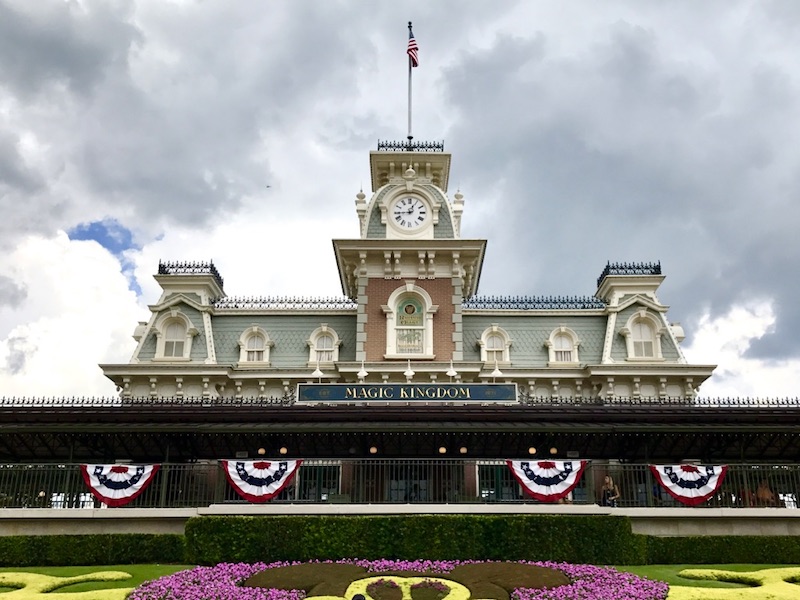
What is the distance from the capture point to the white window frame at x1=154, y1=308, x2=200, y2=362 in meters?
35.8

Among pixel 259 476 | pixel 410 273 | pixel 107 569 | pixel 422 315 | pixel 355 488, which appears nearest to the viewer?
pixel 107 569

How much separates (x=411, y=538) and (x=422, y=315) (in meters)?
17.2

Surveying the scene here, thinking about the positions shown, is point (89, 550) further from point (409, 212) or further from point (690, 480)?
point (409, 212)

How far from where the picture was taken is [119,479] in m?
21.4

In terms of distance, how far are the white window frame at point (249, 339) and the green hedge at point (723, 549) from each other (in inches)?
845

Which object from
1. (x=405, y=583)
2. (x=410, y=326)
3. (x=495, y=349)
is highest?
(x=410, y=326)

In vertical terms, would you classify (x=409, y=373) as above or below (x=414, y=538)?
above

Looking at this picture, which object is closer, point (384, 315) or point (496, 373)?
point (496, 373)

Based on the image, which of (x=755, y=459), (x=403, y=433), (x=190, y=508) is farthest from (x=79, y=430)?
(x=755, y=459)

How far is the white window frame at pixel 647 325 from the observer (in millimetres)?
35531

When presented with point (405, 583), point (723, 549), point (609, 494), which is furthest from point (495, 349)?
point (405, 583)

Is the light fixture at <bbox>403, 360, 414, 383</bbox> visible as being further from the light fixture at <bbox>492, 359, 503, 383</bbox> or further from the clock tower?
the light fixture at <bbox>492, 359, 503, 383</bbox>

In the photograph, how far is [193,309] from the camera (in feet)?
122

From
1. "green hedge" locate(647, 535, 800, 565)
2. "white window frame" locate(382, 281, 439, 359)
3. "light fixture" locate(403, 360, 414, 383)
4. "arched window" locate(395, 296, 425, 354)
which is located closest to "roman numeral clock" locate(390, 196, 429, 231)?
"white window frame" locate(382, 281, 439, 359)
